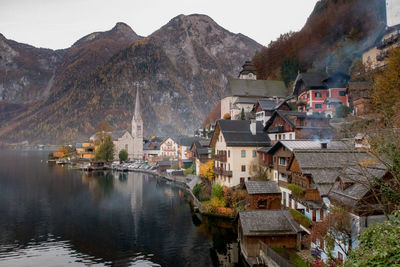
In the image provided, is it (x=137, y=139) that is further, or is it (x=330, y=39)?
(x=137, y=139)

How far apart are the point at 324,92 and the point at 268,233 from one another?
41.6 meters

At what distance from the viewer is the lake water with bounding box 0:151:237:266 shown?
27.1 m

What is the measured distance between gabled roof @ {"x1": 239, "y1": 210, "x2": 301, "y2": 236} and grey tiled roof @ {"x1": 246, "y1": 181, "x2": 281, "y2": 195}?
5.69 m

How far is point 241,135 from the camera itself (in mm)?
42438

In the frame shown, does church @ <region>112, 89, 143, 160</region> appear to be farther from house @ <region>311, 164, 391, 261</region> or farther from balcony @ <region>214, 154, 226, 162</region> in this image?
house @ <region>311, 164, 391, 261</region>

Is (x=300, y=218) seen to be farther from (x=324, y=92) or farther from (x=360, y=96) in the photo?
(x=324, y=92)

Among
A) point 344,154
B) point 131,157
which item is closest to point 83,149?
point 131,157

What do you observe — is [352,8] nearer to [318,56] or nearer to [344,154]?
[318,56]

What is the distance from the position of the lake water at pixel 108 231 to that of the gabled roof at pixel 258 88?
34.9m

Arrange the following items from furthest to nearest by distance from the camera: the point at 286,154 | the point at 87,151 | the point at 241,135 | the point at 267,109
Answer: the point at 87,151
the point at 267,109
the point at 241,135
the point at 286,154

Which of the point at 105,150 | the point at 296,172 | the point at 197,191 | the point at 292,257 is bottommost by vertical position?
the point at 292,257

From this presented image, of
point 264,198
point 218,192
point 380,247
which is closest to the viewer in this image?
point 380,247

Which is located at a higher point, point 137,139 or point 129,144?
point 137,139

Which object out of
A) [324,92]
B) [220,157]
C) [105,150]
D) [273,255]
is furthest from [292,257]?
[105,150]
